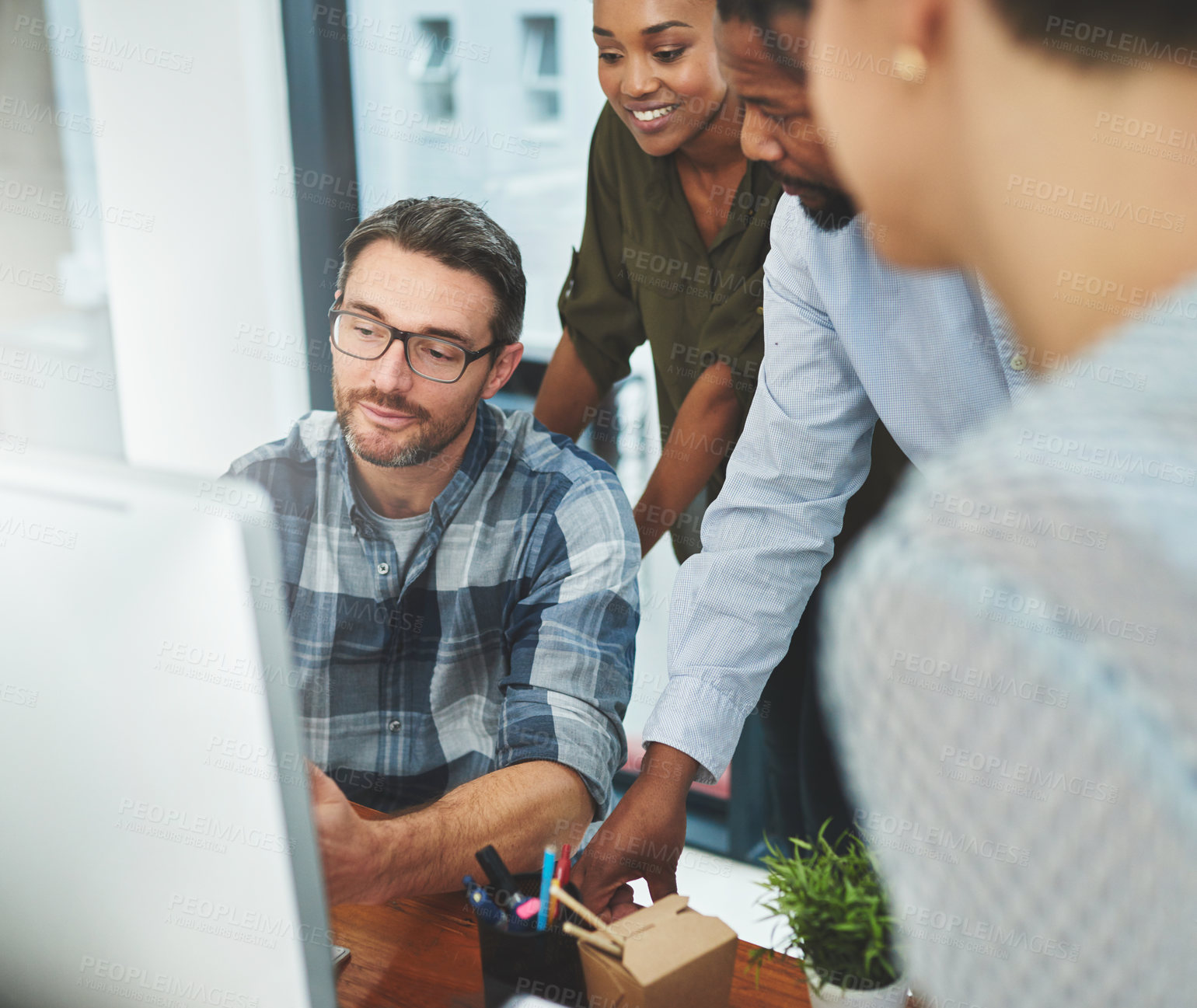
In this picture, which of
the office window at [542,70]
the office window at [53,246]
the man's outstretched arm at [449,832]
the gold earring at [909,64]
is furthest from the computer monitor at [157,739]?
the office window at [53,246]

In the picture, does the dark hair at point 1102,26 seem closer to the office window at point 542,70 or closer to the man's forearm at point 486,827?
the man's forearm at point 486,827

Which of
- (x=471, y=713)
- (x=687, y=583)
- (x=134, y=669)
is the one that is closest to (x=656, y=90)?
(x=687, y=583)

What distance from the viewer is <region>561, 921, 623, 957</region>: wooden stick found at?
76 centimetres

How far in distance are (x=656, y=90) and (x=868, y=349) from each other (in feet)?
1.56

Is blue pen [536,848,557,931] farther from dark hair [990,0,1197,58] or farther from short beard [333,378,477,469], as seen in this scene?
short beard [333,378,477,469]

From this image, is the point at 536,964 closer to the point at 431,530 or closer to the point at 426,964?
the point at 426,964

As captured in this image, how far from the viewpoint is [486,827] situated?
1136 mm

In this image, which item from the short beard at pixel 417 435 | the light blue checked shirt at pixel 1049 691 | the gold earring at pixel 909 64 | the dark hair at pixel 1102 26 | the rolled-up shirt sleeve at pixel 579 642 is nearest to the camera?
the light blue checked shirt at pixel 1049 691

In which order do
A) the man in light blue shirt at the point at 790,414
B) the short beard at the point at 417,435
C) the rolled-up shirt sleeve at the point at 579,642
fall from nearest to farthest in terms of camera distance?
the man in light blue shirt at the point at 790,414
the rolled-up shirt sleeve at the point at 579,642
the short beard at the point at 417,435

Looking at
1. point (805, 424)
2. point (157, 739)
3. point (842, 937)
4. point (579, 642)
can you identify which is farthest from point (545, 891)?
point (805, 424)

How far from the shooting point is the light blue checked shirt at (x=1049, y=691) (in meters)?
0.26

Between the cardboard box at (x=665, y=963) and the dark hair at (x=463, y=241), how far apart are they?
36.9 inches

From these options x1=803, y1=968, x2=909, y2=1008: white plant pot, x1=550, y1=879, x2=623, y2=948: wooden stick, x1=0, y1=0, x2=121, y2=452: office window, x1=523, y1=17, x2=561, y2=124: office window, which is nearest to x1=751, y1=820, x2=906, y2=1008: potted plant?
x1=803, y1=968, x2=909, y2=1008: white plant pot

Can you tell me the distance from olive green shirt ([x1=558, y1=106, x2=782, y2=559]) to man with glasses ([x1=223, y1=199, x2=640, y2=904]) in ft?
0.40
